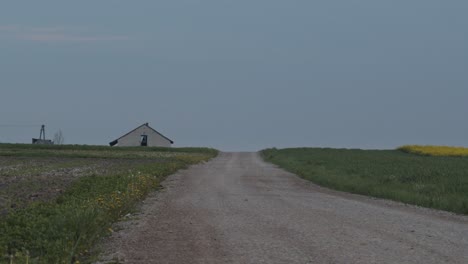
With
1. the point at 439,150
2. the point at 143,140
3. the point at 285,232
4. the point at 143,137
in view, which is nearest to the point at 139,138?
the point at 143,137

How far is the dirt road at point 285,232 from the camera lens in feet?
38.0

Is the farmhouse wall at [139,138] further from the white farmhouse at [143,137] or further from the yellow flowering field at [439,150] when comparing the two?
the yellow flowering field at [439,150]

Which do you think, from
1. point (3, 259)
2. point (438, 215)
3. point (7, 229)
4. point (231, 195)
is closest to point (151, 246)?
point (7, 229)

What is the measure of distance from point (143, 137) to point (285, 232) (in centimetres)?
10404

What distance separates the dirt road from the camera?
11.6m

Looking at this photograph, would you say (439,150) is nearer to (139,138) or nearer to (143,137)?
(143,137)

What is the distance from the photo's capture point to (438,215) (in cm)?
1891

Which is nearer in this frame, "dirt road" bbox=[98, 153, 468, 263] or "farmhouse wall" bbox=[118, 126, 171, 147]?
"dirt road" bbox=[98, 153, 468, 263]

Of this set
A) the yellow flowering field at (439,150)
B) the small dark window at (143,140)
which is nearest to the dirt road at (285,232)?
the yellow flowering field at (439,150)

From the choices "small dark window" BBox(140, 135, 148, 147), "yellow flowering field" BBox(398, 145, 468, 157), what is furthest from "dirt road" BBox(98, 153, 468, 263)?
"small dark window" BBox(140, 135, 148, 147)

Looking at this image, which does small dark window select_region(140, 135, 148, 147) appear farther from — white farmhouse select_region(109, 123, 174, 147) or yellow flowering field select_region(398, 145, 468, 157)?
yellow flowering field select_region(398, 145, 468, 157)

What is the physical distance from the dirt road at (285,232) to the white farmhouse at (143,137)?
9355cm

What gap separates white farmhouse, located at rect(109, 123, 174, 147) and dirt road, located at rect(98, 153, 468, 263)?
93.6 metres

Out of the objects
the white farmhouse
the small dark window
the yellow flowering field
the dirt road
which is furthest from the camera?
the white farmhouse
